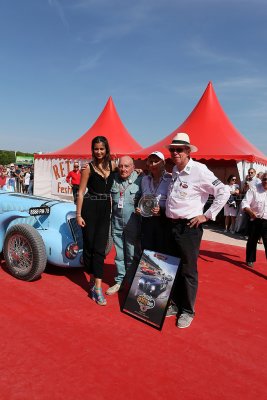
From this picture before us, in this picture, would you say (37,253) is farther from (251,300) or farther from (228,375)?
(251,300)

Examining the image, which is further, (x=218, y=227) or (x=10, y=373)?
(x=218, y=227)

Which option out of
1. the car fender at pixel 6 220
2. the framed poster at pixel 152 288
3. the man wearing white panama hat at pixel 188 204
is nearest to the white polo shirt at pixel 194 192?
the man wearing white panama hat at pixel 188 204

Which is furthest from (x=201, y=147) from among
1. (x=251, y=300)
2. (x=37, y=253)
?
(x=37, y=253)

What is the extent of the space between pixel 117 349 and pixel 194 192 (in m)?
1.49

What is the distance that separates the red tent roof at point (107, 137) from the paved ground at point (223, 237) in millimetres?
6954

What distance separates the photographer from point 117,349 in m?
2.63

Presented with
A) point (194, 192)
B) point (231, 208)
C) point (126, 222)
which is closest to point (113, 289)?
point (126, 222)

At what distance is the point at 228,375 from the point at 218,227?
25.4 ft

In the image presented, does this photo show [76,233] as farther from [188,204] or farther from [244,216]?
[244,216]

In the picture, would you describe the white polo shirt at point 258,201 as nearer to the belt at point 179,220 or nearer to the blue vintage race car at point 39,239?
the belt at point 179,220

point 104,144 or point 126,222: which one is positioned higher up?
point 104,144

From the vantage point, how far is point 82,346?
2635 millimetres

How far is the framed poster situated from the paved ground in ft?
15.1

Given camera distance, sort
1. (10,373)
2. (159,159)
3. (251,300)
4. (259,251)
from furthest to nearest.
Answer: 1. (259,251)
2. (251,300)
3. (159,159)
4. (10,373)
